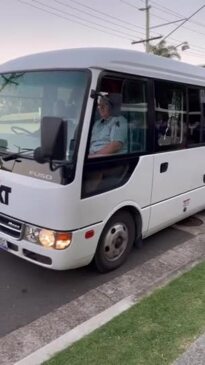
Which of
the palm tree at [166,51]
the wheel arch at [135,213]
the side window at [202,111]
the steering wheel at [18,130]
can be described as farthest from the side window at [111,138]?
the palm tree at [166,51]

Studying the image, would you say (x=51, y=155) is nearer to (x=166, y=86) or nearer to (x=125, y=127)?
(x=125, y=127)

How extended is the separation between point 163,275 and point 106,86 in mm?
2024

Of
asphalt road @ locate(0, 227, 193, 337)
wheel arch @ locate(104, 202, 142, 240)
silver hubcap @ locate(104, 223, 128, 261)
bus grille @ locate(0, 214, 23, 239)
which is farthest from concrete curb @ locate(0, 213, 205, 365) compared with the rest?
bus grille @ locate(0, 214, 23, 239)

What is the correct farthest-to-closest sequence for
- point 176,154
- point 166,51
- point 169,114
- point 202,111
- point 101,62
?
point 166,51 → point 202,111 → point 176,154 → point 169,114 → point 101,62

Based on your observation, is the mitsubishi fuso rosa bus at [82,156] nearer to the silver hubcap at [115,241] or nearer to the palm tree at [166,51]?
the silver hubcap at [115,241]

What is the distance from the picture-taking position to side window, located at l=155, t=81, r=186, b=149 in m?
4.11

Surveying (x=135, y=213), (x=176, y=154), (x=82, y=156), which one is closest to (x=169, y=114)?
(x=176, y=154)

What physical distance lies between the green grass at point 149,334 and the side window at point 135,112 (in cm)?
153

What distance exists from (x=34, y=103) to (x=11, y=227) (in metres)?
1.22

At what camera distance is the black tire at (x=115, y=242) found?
12.3 ft

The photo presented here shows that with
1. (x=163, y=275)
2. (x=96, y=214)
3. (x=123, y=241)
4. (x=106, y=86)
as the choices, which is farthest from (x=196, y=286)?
(x=106, y=86)

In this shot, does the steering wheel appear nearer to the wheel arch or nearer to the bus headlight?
the bus headlight

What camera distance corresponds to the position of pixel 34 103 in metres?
3.53

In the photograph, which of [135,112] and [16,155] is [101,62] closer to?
[135,112]
